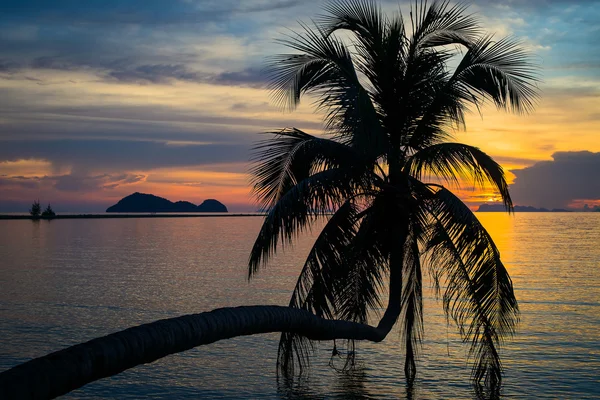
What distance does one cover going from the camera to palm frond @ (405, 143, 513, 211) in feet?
36.7

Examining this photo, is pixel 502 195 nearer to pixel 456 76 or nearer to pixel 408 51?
pixel 456 76

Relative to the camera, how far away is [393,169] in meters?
12.1

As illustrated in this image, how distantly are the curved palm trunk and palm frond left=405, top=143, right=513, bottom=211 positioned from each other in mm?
4752

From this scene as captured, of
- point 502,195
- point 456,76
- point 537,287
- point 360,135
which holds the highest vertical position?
point 456,76

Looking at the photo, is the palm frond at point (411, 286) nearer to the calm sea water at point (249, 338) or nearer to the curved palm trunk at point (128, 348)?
the calm sea water at point (249, 338)

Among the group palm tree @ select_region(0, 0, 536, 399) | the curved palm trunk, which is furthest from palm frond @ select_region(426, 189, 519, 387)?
the curved palm trunk

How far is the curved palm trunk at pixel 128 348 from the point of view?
14.8ft

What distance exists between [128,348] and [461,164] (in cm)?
783

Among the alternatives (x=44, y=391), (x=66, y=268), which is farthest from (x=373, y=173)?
(x=66, y=268)

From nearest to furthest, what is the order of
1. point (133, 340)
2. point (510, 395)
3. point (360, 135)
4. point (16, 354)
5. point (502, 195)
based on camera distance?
point (133, 340) → point (360, 135) → point (502, 195) → point (510, 395) → point (16, 354)

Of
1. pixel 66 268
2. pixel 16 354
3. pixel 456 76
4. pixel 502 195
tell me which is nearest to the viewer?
pixel 502 195

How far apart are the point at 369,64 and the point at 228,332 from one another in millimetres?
7799

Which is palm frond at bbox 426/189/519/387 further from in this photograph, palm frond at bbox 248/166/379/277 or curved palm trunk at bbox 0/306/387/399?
curved palm trunk at bbox 0/306/387/399

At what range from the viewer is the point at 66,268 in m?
42.7
